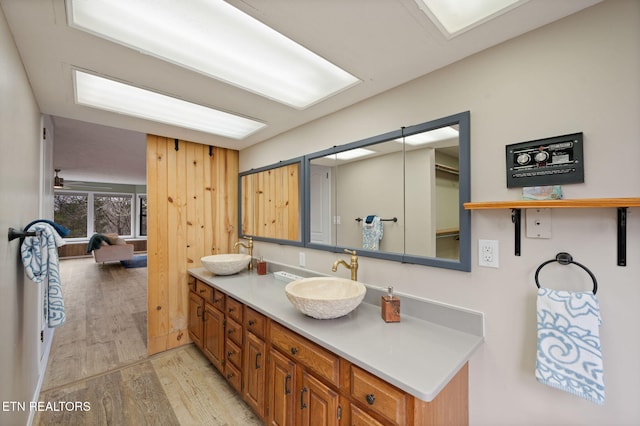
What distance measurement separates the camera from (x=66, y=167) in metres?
5.87

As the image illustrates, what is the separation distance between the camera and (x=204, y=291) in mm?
2451

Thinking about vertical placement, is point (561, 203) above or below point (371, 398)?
above

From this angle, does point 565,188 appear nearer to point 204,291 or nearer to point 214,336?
point 214,336

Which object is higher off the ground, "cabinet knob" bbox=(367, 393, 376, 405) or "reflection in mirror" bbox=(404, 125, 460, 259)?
"reflection in mirror" bbox=(404, 125, 460, 259)

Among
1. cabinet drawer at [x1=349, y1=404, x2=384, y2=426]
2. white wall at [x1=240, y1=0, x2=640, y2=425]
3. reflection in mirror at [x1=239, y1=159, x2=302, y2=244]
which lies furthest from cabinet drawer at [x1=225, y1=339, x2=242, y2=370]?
white wall at [x1=240, y1=0, x2=640, y2=425]

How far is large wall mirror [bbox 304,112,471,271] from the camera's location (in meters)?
1.37

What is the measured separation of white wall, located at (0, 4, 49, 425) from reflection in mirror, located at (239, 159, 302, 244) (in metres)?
1.64

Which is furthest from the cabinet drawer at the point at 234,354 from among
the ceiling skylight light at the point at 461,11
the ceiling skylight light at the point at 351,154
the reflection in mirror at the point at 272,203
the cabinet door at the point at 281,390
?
the ceiling skylight light at the point at 461,11

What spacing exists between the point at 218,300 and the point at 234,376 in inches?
22.5

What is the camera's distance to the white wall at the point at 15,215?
109 cm

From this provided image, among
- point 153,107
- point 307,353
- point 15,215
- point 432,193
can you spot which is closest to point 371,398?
point 307,353

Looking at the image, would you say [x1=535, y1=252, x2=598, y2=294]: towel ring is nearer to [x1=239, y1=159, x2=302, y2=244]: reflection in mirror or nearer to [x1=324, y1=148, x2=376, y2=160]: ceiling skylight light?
[x1=324, y1=148, x2=376, y2=160]: ceiling skylight light

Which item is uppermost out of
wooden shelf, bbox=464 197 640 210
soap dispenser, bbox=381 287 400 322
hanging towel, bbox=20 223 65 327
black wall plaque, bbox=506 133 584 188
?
black wall plaque, bbox=506 133 584 188

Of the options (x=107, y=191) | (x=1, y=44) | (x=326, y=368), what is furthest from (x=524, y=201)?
(x=107, y=191)
